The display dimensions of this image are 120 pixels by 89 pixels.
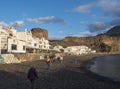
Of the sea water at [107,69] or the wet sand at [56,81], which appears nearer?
the wet sand at [56,81]

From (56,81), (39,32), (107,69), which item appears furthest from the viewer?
(39,32)

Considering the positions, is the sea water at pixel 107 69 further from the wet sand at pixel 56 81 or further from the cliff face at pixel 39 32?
the cliff face at pixel 39 32

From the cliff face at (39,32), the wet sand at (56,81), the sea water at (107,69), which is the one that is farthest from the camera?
the cliff face at (39,32)

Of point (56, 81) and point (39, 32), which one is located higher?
point (39, 32)

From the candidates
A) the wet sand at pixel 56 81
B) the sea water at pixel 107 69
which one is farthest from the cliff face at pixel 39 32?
the wet sand at pixel 56 81

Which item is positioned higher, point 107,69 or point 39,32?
point 39,32

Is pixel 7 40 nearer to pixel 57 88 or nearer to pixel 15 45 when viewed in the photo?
pixel 15 45

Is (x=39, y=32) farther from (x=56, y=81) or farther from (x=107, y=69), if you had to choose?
(x=56, y=81)

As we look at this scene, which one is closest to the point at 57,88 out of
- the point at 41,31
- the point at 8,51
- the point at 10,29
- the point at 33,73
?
the point at 33,73

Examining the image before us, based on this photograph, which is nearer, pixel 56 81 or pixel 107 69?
pixel 56 81

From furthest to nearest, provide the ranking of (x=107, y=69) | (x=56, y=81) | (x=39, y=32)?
(x=39, y=32) → (x=107, y=69) → (x=56, y=81)

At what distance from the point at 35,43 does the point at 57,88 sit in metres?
91.4

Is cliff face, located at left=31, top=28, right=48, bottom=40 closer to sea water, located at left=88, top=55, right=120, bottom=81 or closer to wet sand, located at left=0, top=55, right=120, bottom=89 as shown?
sea water, located at left=88, top=55, right=120, bottom=81

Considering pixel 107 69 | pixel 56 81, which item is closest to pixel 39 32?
pixel 107 69
